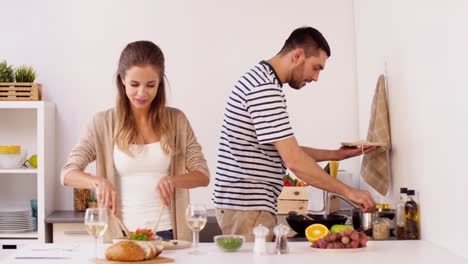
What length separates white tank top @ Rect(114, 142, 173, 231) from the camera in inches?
118

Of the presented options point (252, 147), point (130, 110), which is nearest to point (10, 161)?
point (130, 110)

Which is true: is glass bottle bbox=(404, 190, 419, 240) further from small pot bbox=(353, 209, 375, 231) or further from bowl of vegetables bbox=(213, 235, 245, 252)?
bowl of vegetables bbox=(213, 235, 245, 252)

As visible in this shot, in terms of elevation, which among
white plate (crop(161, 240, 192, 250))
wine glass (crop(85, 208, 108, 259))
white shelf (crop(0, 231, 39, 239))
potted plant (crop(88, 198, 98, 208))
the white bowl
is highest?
the white bowl

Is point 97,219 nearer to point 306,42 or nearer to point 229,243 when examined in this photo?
point 229,243

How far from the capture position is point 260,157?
3201 mm

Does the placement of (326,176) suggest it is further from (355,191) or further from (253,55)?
(253,55)

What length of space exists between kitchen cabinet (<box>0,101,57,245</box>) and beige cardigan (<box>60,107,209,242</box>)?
65.6 inches

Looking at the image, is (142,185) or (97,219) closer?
(97,219)

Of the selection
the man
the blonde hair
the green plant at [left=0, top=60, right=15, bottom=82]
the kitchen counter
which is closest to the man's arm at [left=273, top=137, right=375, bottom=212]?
the man

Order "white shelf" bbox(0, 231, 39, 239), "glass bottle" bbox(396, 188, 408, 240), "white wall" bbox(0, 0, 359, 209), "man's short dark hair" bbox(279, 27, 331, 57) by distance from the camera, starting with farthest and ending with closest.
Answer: "white wall" bbox(0, 0, 359, 209) → "white shelf" bbox(0, 231, 39, 239) → "glass bottle" bbox(396, 188, 408, 240) → "man's short dark hair" bbox(279, 27, 331, 57)

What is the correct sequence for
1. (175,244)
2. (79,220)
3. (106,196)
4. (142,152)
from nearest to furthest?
(106,196) < (175,244) < (142,152) < (79,220)

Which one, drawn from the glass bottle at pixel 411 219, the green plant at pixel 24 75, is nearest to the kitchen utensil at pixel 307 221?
the glass bottle at pixel 411 219

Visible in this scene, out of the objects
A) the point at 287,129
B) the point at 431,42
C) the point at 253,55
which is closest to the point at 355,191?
the point at 287,129

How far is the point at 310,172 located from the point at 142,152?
0.64 meters
